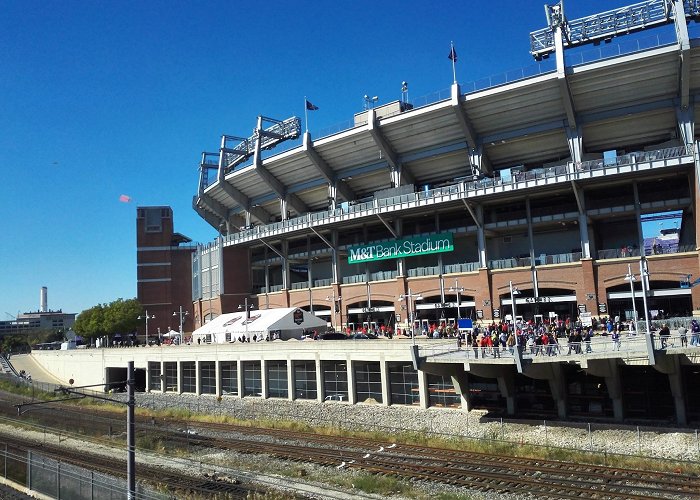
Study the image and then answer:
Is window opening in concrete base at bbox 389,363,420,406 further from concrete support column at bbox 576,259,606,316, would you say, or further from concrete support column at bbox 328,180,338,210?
→ concrete support column at bbox 328,180,338,210

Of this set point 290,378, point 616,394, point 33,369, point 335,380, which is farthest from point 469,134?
point 33,369

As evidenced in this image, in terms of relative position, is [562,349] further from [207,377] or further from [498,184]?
[207,377]

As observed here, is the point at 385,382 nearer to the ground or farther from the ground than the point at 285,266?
nearer to the ground

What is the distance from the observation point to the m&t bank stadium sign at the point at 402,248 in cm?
5156

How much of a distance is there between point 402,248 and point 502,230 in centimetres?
937

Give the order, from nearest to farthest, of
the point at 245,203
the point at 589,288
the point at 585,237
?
the point at 589,288 < the point at 585,237 < the point at 245,203

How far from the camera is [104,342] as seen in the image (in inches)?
3226

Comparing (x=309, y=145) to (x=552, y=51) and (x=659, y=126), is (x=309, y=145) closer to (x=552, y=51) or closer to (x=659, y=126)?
(x=552, y=51)

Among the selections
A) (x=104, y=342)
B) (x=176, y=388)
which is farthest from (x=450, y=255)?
(x=104, y=342)

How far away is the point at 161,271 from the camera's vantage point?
287 ft

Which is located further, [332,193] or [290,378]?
[332,193]

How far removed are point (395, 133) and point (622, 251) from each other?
70.6ft

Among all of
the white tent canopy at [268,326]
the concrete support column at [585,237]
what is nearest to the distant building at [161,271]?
the white tent canopy at [268,326]

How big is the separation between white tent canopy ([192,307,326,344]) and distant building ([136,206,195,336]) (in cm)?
3458
